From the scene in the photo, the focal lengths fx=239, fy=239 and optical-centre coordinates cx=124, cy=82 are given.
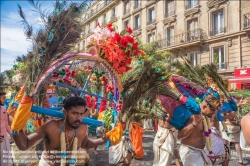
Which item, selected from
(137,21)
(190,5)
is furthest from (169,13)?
(137,21)

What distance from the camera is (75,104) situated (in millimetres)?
2771

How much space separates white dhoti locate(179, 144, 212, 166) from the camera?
→ 3.96 m

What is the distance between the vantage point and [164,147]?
5.07 meters

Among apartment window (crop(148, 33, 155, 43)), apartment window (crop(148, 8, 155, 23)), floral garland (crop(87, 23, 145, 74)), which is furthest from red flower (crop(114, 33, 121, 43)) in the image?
apartment window (crop(148, 8, 155, 23))

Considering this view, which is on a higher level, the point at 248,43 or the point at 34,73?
the point at 248,43

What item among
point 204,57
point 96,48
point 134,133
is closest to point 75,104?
point 96,48

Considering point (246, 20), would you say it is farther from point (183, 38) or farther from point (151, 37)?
point (151, 37)

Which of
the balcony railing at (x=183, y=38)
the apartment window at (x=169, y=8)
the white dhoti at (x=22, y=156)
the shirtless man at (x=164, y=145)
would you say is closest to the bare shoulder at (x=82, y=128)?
the shirtless man at (x=164, y=145)

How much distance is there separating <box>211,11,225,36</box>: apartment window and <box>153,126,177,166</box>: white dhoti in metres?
15.2

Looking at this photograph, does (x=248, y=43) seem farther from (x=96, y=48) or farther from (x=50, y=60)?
(x=50, y=60)

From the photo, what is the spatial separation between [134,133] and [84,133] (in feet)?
10.3

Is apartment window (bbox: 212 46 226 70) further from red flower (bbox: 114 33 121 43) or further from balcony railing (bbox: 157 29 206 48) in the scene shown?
red flower (bbox: 114 33 121 43)

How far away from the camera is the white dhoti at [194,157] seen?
396cm

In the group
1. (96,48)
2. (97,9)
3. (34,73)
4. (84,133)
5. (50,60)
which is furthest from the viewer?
(97,9)
